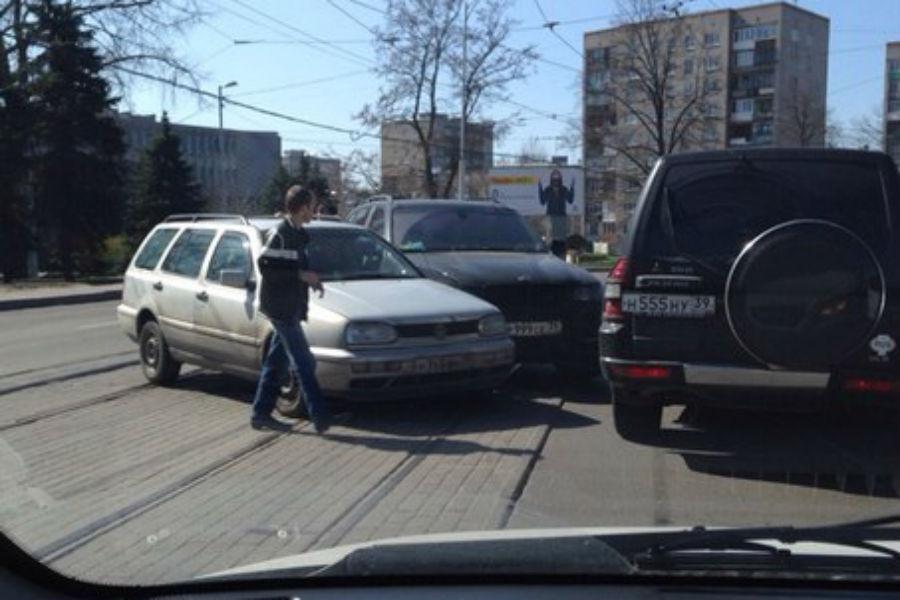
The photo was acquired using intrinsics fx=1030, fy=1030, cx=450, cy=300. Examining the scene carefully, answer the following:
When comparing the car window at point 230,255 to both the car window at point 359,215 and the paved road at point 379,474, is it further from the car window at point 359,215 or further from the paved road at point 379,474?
the car window at point 359,215

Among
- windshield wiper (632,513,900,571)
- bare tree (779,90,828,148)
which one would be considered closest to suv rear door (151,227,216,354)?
windshield wiper (632,513,900,571)

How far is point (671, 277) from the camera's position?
656cm

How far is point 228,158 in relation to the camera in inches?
2948

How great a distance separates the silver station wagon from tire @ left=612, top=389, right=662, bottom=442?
1.43 meters

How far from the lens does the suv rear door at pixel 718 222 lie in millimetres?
6465

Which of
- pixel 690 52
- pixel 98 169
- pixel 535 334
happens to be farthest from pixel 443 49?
pixel 535 334

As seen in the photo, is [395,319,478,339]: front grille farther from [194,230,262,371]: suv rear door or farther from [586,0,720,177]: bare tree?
[586,0,720,177]: bare tree

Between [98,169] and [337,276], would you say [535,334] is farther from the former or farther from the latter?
[98,169]

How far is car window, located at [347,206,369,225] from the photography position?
42.4ft

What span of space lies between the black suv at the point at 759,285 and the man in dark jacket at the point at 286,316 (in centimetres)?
224

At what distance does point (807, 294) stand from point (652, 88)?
52.7 metres

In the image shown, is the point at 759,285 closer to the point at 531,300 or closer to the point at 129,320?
the point at 531,300

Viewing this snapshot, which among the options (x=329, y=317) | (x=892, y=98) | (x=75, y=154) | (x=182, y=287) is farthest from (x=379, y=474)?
(x=892, y=98)

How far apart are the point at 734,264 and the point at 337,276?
3.81 metres
